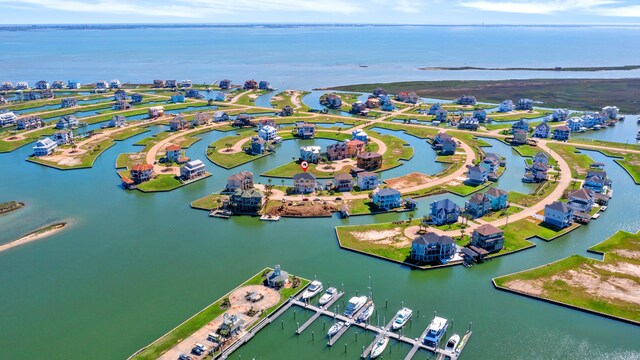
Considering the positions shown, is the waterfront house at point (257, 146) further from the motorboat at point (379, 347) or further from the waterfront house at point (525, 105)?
the waterfront house at point (525, 105)

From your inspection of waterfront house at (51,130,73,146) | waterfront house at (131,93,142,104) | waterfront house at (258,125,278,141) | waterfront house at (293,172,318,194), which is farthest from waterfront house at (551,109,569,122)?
waterfront house at (131,93,142,104)

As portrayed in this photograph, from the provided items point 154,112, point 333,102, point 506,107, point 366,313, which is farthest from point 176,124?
point 506,107

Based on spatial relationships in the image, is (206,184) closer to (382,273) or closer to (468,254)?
(382,273)

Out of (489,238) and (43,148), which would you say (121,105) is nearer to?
(43,148)

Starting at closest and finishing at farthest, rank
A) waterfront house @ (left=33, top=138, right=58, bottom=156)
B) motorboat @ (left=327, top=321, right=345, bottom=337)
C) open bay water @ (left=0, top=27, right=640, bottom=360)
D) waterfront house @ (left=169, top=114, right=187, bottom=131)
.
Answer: open bay water @ (left=0, top=27, right=640, bottom=360) → motorboat @ (left=327, top=321, right=345, bottom=337) → waterfront house @ (left=33, top=138, right=58, bottom=156) → waterfront house @ (left=169, top=114, right=187, bottom=131)

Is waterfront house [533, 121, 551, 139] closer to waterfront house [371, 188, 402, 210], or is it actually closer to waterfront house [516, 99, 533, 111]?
waterfront house [516, 99, 533, 111]

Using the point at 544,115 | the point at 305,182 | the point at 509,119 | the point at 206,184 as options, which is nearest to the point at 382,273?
the point at 305,182
